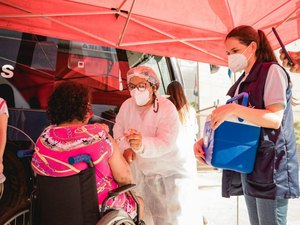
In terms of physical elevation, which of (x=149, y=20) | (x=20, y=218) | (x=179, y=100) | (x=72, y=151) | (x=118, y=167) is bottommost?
(x=20, y=218)

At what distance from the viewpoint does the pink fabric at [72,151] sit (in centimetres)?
150

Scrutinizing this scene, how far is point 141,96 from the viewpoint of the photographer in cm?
201

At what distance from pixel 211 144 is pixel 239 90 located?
33 centimetres

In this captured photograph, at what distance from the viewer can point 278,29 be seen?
2.83 meters

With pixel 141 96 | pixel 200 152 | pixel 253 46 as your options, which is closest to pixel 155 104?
pixel 141 96

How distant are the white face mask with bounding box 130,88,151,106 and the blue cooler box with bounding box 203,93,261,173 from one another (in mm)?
699

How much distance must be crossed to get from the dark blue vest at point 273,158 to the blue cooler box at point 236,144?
0.13ft

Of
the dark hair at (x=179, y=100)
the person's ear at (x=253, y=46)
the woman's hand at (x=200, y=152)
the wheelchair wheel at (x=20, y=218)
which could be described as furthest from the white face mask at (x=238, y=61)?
the wheelchair wheel at (x=20, y=218)

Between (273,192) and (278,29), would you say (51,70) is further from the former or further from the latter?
(273,192)

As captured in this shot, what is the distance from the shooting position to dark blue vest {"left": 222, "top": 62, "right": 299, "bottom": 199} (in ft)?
4.32

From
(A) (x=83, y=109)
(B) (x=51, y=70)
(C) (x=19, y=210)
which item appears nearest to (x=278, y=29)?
(A) (x=83, y=109)

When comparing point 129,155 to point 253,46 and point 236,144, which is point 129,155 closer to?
point 236,144

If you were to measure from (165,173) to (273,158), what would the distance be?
85 cm

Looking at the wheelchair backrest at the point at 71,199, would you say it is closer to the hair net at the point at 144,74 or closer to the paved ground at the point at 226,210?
the hair net at the point at 144,74
